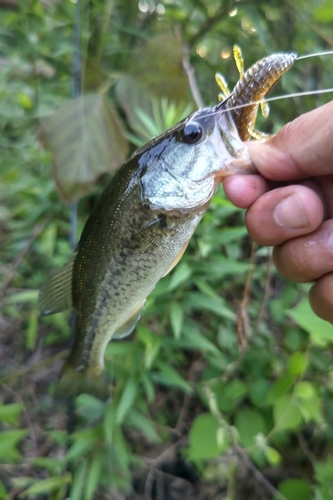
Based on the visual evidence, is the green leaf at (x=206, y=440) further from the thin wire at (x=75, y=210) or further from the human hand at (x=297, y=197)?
the human hand at (x=297, y=197)

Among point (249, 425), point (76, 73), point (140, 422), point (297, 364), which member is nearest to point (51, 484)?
point (140, 422)

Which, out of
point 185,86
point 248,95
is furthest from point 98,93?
point 248,95

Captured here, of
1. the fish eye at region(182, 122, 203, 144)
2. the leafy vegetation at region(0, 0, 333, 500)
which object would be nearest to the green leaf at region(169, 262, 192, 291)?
the leafy vegetation at region(0, 0, 333, 500)

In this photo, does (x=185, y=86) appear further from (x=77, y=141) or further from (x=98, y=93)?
(x=77, y=141)

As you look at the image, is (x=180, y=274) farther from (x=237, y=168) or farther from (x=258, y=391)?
(x=258, y=391)

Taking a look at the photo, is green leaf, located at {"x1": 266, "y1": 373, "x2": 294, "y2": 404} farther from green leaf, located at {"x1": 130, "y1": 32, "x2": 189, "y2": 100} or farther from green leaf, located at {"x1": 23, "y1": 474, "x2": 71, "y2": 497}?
green leaf, located at {"x1": 130, "y1": 32, "x2": 189, "y2": 100}

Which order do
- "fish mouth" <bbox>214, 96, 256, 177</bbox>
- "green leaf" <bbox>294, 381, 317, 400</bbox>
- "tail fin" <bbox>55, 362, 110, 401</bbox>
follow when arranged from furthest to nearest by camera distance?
"green leaf" <bbox>294, 381, 317, 400</bbox>, "tail fin" <bbox>55, 362, 110, 401</bbox>, "fish mouth" <bbox>214, 96, 256, 177</bbox>

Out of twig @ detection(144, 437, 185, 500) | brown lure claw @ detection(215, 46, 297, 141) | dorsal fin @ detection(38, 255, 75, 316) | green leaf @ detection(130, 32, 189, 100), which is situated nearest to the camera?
brown lure claw @ detection(215, 46, 297, 141)

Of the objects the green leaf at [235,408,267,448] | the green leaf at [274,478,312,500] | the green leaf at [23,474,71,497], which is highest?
the green leaf at [23,474,71,497]
